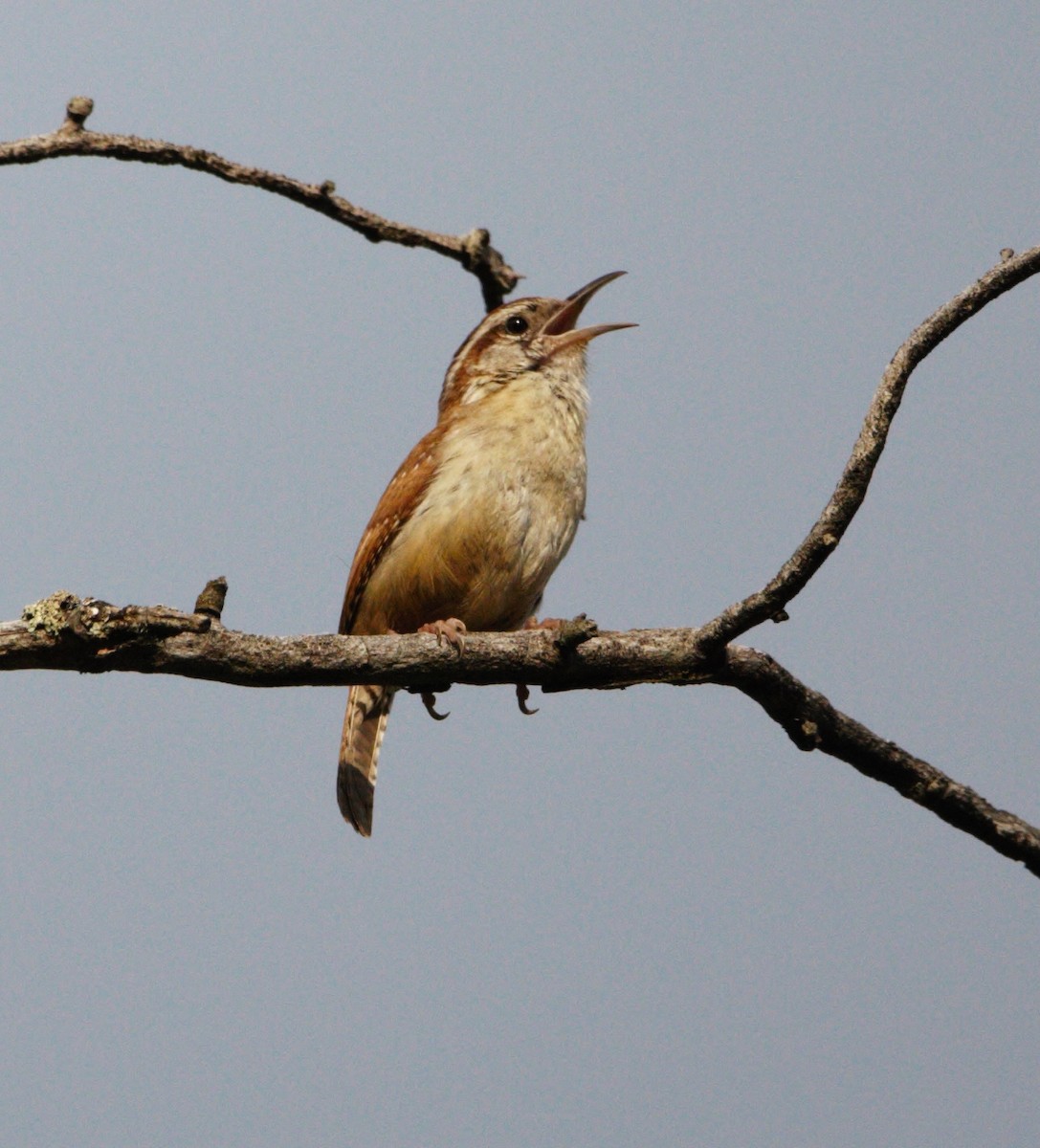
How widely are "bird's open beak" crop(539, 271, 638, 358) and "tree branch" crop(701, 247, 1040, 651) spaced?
286 cm

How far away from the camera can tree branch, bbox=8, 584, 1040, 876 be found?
388cm

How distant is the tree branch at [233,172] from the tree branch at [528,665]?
212 cm

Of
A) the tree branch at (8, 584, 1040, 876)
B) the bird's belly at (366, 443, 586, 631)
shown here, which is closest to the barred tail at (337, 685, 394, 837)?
the bird's belly at (366, 443, 586, 631)

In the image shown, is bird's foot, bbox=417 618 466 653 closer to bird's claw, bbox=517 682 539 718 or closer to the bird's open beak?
bird's claw, bbox=517 682 539 718

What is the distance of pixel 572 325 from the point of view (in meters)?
6.99

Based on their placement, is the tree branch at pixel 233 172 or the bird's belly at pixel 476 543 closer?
the tree branch at pixel 233 172

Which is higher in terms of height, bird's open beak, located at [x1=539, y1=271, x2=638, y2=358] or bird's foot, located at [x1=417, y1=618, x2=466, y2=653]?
bird's open beak, located at [x1=539, y1=271, x2=638, y2=358]

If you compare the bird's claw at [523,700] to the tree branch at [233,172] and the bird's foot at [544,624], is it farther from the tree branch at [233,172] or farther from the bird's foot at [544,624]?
the tree branch at [233,172]

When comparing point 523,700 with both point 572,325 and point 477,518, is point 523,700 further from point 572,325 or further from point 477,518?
point 572,325

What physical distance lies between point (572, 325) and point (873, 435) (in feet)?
10.8

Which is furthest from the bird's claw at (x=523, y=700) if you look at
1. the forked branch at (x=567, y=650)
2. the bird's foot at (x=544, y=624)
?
the forked branch at (x=567, y=650)

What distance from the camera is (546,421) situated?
20.3 feet

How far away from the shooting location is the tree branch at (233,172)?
16.6 ft

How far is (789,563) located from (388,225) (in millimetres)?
2773
